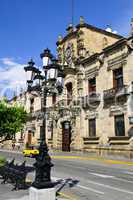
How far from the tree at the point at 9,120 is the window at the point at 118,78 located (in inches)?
510

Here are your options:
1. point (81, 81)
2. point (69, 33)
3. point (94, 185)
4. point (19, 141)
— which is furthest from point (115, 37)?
point (94, 185)

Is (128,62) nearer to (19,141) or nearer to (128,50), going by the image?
(128,50)

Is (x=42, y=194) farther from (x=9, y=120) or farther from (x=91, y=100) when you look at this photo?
(x=91, y=100)

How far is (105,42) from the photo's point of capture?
34094 mm

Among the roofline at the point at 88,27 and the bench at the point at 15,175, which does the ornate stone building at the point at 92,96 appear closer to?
the roofline at the point at 88,27

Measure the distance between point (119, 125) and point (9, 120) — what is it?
43.3ft

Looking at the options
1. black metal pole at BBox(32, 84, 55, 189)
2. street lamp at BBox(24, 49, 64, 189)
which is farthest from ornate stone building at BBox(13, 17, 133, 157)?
black metal pole at BBox(32, 84, 55, 189)

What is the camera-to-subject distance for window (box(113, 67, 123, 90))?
25.6 metres

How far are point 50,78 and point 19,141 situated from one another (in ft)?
128

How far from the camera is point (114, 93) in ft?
82.2

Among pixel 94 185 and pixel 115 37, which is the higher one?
pixel 115 37

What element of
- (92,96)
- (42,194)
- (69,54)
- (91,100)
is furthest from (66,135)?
(42,194)

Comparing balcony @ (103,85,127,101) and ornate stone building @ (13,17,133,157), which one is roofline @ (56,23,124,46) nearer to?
ornate stone building @ (13,17,133,157)

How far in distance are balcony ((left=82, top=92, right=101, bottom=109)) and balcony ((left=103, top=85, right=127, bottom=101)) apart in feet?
3.84
